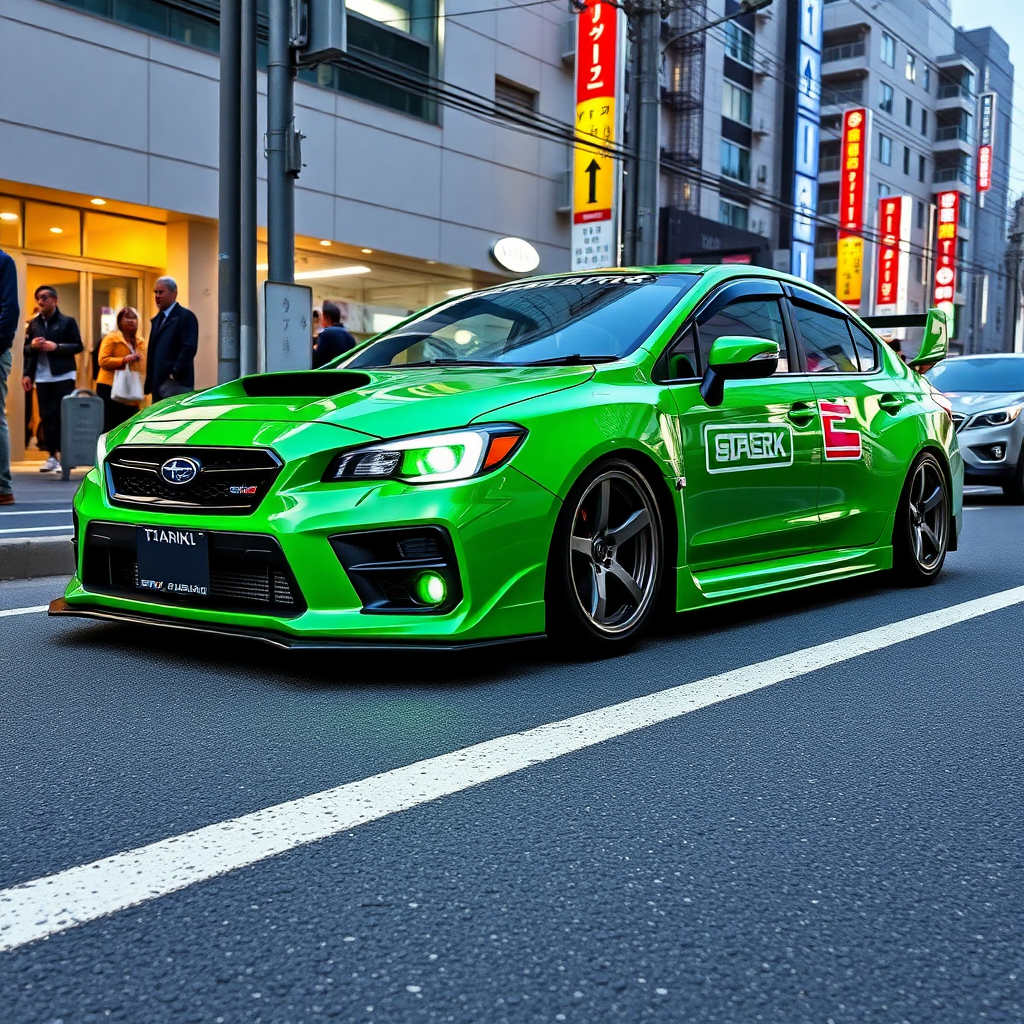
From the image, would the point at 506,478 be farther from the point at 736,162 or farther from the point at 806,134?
the point at 806,134

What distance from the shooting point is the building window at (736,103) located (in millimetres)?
35375

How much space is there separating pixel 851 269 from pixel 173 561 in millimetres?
40776

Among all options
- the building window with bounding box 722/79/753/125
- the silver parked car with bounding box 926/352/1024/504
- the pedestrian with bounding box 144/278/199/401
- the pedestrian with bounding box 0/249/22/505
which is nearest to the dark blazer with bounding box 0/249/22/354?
the pedestrian with bounding box 0/249/22/505

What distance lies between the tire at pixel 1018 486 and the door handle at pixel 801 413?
24.4 ft

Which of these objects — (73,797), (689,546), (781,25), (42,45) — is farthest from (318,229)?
(781,25)

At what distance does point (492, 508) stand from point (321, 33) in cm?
738

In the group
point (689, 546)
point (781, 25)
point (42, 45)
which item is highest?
point (781, 25)

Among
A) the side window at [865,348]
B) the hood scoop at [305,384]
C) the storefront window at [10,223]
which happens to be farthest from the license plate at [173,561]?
the storefront window at [10,223]

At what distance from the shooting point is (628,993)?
187 centimetres

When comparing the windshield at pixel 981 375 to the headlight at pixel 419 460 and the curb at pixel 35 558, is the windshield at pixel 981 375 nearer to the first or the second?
the curb at pixel 35 558

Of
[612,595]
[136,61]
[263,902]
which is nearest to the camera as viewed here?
[263,902]

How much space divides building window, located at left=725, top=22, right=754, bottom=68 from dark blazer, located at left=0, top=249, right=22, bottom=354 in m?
29.6

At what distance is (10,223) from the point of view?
1535 cm

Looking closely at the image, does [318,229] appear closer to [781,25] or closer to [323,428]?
[323,428]
